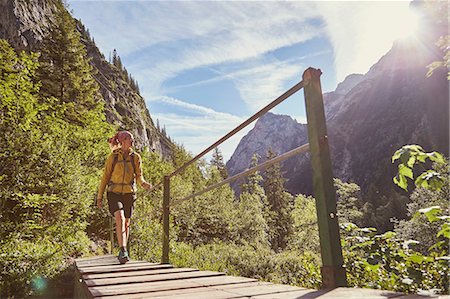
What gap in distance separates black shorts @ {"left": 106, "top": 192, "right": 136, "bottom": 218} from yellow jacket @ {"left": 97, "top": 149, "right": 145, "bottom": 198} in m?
0.07

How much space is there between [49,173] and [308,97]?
36.5 feet

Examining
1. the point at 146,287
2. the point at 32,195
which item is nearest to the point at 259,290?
the point at 146,287

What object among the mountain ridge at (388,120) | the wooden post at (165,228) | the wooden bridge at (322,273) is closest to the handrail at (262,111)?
the wooden bridge at (322,273)

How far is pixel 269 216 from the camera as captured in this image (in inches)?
1813

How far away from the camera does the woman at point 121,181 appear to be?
477 cm

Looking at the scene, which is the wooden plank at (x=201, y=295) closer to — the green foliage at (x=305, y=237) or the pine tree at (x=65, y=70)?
the pine tree at (x=65, y=70)

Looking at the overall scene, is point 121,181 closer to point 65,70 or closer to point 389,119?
point 65,70

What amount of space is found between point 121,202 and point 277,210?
45.1 meters

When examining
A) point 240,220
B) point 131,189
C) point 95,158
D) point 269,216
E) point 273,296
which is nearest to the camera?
point 273,296

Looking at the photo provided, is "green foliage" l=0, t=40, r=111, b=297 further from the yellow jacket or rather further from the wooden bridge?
the wooden bridge

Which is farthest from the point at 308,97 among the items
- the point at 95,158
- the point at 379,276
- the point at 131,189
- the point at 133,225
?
the point at 95,158

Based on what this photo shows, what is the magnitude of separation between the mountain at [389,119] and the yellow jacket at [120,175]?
96313mm

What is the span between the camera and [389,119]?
403ft

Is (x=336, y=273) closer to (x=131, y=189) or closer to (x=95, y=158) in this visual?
(x=131, y=189)
